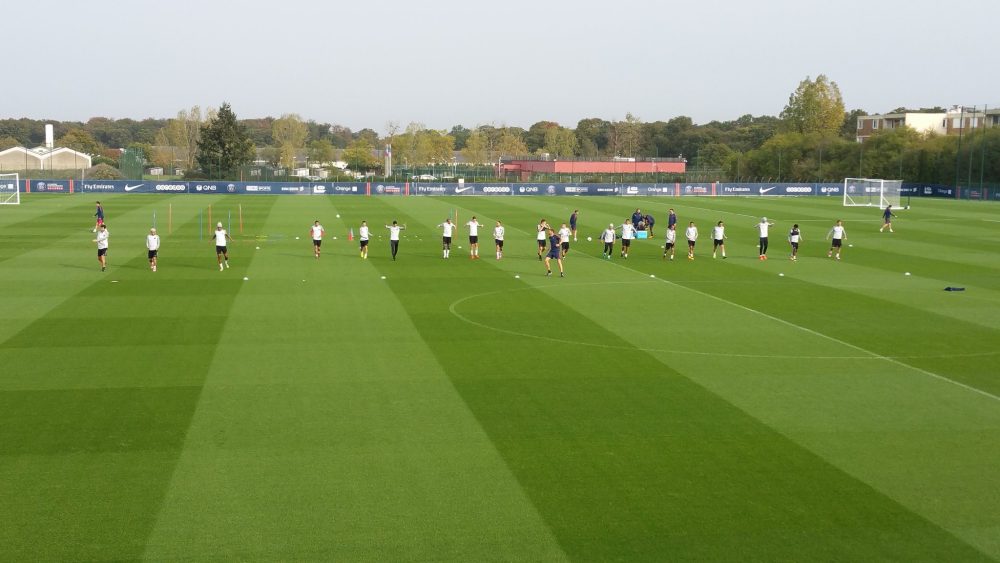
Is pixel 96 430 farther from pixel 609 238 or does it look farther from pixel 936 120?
pixel 936 120

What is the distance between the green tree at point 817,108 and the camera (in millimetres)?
140000

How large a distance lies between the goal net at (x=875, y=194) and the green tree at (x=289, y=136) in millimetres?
97847

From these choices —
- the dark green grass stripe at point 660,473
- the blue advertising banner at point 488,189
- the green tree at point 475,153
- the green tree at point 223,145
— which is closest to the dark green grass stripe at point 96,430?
the dark green grass stripe at point 660,473

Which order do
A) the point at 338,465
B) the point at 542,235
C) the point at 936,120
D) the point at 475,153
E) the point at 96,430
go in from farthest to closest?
the point at 475,153
the point at 936,120
the point at 542,235
the point at 96,430
the point at 338,465

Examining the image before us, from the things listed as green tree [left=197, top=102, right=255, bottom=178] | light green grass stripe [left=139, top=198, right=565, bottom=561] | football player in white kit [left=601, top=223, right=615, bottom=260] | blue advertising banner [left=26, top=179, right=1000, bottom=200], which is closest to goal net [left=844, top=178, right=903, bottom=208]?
blue advertising banner [left=26, top=179, right=1000, bottom=200]

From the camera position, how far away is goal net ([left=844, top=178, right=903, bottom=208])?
83000 millimetres

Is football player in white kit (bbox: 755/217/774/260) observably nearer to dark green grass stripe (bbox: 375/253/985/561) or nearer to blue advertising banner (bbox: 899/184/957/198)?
dark green grass stripe (bbox: 375/253/985/561)

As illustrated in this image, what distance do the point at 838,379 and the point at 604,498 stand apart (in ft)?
28.9

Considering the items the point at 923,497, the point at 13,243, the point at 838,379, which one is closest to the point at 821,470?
the point at 923,497

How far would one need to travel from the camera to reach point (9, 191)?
82.8 m

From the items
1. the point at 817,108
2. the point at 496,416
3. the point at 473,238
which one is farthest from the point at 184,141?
the point at 496,416

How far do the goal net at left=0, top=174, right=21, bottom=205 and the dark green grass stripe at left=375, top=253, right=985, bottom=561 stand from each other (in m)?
63.9

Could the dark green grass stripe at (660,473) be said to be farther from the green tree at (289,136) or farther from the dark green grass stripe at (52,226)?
the green tree at (289,136)

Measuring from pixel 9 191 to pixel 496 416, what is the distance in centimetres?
7798
